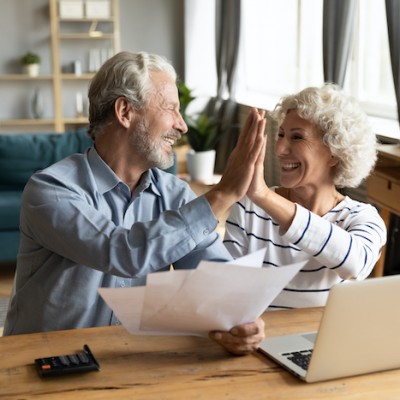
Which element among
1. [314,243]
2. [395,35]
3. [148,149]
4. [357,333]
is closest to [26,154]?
[395,35]

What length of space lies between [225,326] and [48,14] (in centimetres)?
754

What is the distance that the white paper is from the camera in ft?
4.37

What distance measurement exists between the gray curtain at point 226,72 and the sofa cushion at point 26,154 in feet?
8.60

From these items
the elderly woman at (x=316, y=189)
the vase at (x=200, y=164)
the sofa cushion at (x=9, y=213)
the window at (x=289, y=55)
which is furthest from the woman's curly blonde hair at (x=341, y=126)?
the vase at (x=200, y=164)

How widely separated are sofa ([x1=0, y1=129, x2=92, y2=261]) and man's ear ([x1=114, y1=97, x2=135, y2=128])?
2.95m

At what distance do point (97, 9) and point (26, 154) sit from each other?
3.58m

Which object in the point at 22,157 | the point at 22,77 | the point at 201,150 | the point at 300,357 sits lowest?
the point at 201,150

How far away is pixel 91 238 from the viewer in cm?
164

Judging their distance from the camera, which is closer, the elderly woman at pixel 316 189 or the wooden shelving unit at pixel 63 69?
the elderly woman at pixel 316 189

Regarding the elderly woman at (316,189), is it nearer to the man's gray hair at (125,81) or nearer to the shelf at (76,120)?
the man's gray hair at (125,81)

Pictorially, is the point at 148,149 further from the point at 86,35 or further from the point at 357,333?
the point at 86,35

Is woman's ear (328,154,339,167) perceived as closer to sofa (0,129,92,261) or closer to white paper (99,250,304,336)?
white paper (99,250,304,336)

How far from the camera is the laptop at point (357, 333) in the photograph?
1.33 m

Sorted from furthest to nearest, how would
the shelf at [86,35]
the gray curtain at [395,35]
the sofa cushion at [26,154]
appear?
the shelf at [86,35] < the sofa cushion at [26,154] < the gray curtain at [395,35]
